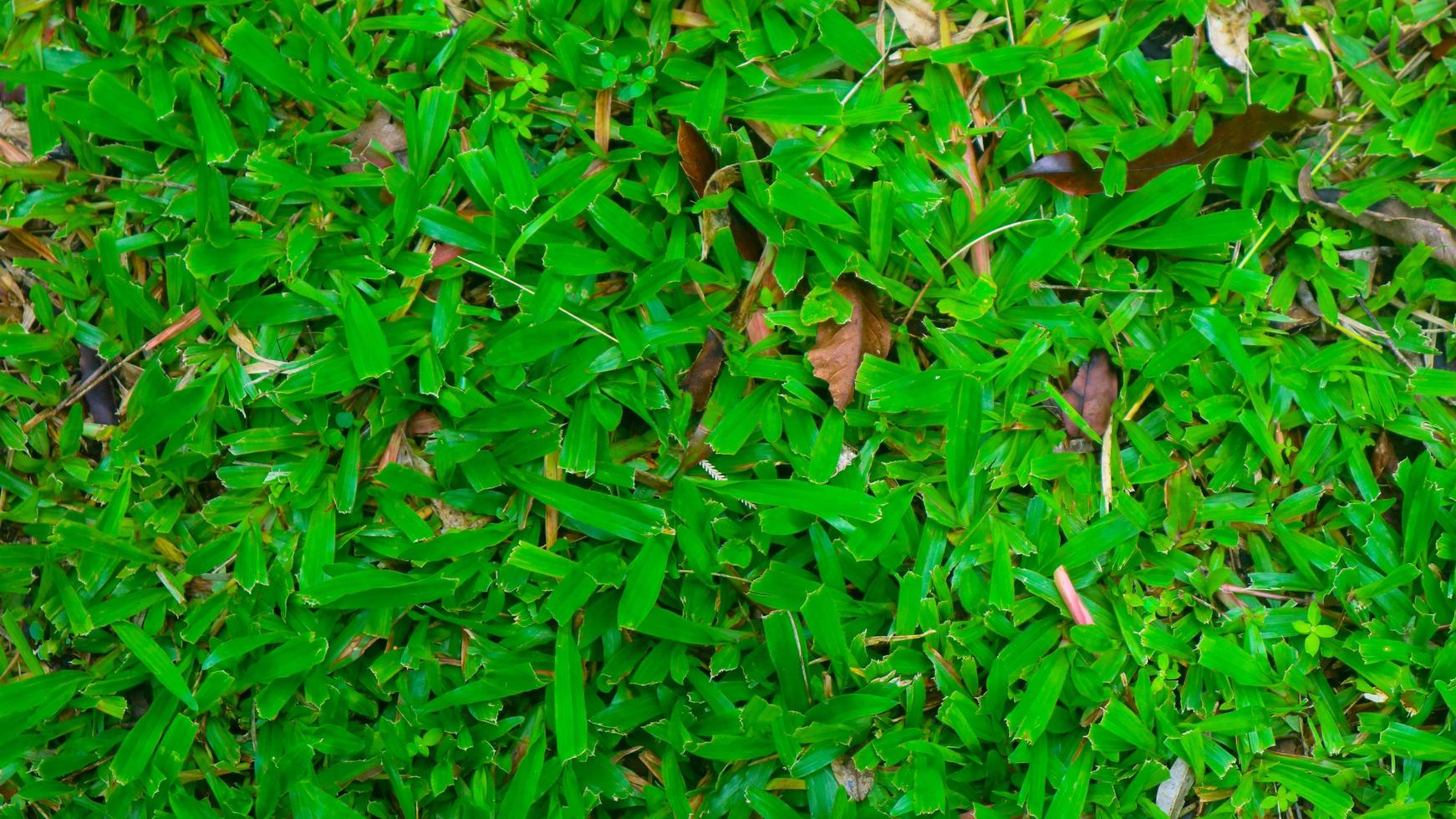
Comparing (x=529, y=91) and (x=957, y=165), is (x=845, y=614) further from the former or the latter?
(x=529, y=91)

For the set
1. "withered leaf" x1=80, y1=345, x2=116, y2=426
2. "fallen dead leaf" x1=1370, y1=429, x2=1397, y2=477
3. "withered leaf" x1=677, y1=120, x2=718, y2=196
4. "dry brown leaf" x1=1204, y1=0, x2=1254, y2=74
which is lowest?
"fallen dead leaf" x1=1370, y1=429, x2=1397, y2=477

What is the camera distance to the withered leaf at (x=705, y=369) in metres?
1.69

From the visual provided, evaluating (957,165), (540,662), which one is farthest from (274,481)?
(957,165)

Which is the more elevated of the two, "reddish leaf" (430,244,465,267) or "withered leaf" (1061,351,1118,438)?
"reddish leaf" (430,244,465,267)

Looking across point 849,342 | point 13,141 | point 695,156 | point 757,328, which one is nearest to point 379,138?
point 695,156

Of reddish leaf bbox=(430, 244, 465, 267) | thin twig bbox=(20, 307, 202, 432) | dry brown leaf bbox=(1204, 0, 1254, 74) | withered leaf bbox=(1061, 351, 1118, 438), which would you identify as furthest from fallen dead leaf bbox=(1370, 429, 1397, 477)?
thin twig bbox=(20, 307, 202, 432)

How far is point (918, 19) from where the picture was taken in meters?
1.77

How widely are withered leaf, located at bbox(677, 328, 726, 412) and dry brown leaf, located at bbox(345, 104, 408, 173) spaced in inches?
29.7

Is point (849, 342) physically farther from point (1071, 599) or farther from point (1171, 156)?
point (1171, 156)

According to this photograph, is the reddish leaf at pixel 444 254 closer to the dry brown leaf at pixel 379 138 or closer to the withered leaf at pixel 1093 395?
the dry brown leaf at pixel 379 138

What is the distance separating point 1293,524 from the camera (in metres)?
1.76

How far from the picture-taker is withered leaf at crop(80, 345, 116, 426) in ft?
5.77

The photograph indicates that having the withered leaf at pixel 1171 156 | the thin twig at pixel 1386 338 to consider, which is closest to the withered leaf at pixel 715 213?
the withered leaf at pixel 1171 156

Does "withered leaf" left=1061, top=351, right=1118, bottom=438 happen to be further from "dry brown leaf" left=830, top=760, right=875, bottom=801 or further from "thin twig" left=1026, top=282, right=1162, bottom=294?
"dry brown leaf" left=830, top=760, right=875, bottom=801
